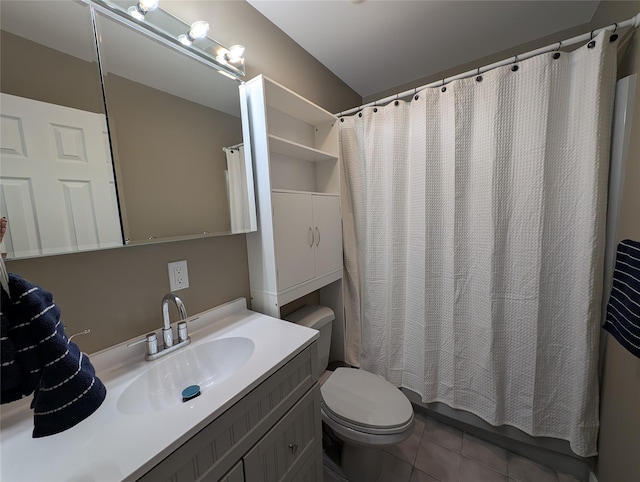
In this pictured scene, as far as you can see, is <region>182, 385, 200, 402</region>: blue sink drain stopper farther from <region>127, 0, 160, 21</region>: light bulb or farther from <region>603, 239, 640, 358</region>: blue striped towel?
<region>603, 239, 640, 358</region>: blue striped towel

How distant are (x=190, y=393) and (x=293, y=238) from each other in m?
0.78

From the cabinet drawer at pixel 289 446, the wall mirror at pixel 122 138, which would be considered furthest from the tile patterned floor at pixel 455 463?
the wall mirror at pixel 122 138

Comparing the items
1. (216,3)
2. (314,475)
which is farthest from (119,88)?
(314,475)

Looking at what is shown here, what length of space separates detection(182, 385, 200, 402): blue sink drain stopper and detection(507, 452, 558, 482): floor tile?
1.65 metres

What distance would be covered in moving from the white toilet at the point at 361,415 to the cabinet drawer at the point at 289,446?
17 centimetres

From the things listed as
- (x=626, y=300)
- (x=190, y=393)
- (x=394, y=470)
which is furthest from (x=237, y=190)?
(x=394, y=470)

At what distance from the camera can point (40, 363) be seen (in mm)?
482

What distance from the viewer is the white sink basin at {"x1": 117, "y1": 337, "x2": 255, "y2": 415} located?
0.79m

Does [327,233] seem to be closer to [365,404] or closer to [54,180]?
[365,404]

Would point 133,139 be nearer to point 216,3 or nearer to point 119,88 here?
point 119,88

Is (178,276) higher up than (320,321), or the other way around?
(178,276)

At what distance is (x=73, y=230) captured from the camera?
30.1 inches

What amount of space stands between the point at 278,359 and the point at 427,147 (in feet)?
4.34

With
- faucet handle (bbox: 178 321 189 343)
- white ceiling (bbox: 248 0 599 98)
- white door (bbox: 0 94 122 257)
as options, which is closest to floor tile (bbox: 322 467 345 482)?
faucet handle (bbox: 178 321 189 343)
